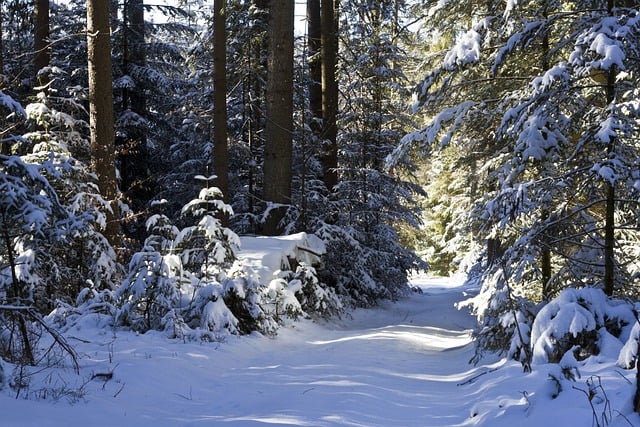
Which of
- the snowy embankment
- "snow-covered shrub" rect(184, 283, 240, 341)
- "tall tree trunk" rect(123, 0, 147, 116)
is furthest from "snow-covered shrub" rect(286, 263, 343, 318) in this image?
"tall tree trunk" rect(123, 0, 147, 116)

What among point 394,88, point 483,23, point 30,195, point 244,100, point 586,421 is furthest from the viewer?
point 244,100

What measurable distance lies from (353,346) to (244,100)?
1032cm

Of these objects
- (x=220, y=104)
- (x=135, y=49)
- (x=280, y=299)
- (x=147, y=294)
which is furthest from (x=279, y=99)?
(x=135, y=49)

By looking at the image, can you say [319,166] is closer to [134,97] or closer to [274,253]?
[274,253]

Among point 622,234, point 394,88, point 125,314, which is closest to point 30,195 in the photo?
point 125,314

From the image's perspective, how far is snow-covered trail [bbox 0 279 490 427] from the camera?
423 cm

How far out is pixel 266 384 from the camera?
18.5 ft

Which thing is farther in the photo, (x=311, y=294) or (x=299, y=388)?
(x=311, y=294)

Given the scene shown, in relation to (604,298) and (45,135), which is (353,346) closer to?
(604,298)

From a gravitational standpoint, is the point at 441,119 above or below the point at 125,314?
above

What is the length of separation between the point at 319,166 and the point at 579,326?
10.2m

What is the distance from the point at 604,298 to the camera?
5.24 meters

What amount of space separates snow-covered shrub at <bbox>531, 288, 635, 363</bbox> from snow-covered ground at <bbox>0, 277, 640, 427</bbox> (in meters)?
0.25

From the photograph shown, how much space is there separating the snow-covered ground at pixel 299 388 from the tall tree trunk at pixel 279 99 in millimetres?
4292
